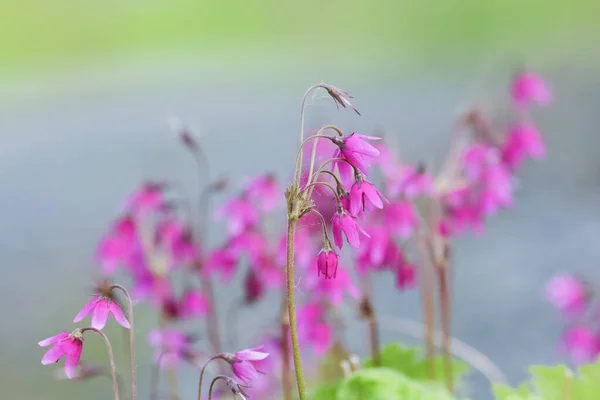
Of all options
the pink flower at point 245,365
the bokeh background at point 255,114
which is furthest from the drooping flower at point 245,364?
the bokeh background at point 255,114

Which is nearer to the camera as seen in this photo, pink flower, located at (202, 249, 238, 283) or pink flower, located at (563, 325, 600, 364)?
pink flower, located at (202, 249, 238, 283)

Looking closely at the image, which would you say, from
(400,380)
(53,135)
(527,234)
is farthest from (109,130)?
(400,380)

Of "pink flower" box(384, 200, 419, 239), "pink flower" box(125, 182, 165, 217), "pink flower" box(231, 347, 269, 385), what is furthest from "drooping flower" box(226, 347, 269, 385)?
"pink flower" box(125, 182, 165, 217)

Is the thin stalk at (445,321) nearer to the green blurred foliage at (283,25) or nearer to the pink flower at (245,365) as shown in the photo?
the pink flower at (245,365)

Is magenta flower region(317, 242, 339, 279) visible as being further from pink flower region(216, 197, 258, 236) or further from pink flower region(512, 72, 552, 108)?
pink flower region(512, 72, 552, 108)

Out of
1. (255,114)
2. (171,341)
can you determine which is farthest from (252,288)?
(255,114)

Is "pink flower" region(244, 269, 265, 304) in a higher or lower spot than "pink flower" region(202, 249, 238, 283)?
lower
